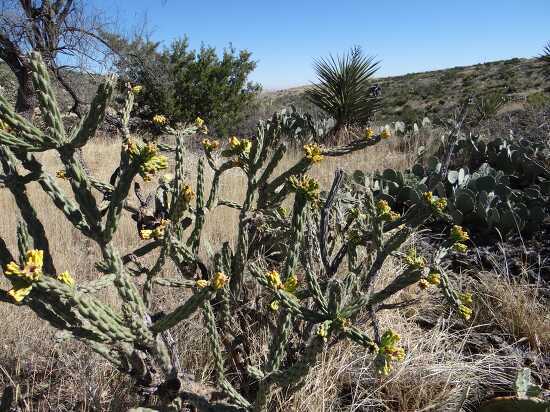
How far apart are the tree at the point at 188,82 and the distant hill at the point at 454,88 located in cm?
1124

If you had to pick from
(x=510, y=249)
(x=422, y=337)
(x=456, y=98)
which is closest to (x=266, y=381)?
(x=422, y=337)

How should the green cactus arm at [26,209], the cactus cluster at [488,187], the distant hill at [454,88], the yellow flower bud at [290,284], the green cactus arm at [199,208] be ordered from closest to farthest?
the yellow flower bud at [290,284], the green cactus arm at [26,209], the green cactus arm at [199,208], the cactus cluster at [488,187], the distant hill at [454,88]

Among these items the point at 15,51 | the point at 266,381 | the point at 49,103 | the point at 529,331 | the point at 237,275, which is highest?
the point at 15,51

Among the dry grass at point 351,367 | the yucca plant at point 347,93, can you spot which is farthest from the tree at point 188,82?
the dry grass at point 351,367

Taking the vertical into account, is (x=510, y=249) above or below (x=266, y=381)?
below

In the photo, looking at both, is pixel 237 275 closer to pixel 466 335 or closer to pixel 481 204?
pixel 466 335

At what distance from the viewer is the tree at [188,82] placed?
44.9ft

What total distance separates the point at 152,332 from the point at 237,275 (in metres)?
0.76

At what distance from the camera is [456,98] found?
32.9 m

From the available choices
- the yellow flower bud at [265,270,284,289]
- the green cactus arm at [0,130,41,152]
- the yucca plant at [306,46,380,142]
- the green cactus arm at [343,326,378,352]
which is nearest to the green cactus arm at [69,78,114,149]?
the green cactus arm at [0,130,41,152]

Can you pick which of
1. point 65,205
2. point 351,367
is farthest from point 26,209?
point 351,367

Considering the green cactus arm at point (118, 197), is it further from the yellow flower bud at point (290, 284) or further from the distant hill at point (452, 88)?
the distant hill at point (452, 88)

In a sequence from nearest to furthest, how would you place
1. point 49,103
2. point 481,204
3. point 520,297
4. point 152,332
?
point 49,103, point 152,332, point 520,297, point 481,204

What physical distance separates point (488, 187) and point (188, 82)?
12019 millimetres
